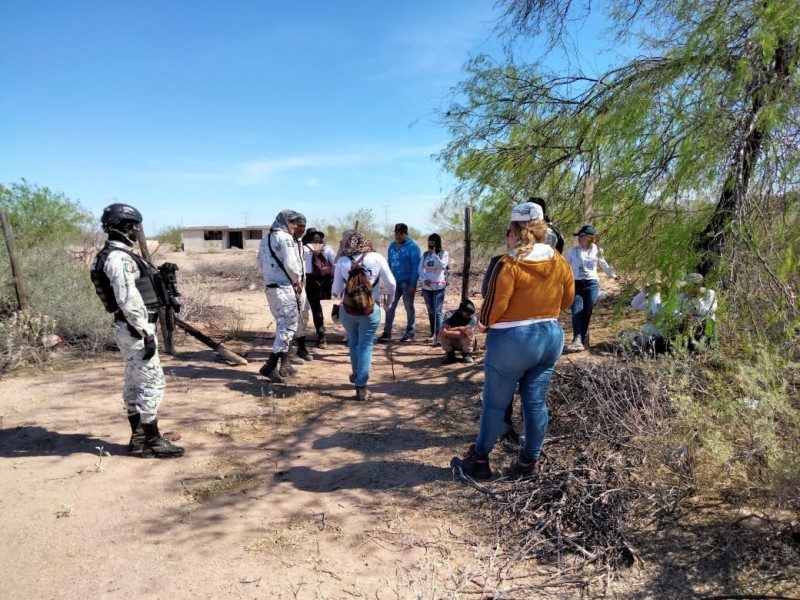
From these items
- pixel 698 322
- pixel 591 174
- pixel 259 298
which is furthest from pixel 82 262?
pixel 698 322

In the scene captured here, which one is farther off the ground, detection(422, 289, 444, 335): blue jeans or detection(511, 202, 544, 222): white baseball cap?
detection(511, 202, 544, 222): white baseball cap

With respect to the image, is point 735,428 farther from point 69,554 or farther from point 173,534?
point 69,554

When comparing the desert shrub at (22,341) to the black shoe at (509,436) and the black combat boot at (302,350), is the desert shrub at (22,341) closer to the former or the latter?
the black combat boot at (302,350)

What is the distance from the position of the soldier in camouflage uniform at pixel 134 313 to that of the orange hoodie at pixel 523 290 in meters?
2.54

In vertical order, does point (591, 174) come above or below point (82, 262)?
above

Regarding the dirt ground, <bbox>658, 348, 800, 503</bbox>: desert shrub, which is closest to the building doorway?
the dirt ground

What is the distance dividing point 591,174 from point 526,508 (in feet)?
12.3

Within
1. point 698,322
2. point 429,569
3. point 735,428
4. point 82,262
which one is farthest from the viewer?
point 82,262

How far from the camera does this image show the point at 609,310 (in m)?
9.74

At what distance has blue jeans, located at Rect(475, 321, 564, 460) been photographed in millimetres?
3076

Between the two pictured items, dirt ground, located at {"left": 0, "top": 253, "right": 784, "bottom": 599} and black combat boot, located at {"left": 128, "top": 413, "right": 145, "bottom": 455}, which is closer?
dirt ground, located at {"left": 0, "top": 253, "right": 784, "bottom": 599}

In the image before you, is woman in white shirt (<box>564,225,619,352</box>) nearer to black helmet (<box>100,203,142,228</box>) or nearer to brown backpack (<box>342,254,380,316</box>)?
Answer: brown backpack (<box>342,254,380,316</box>)

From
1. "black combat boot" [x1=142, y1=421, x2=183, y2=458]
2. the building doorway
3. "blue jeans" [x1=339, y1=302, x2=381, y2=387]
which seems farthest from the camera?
A: the building doorway

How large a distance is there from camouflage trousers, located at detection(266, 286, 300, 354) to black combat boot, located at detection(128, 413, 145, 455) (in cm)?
189
